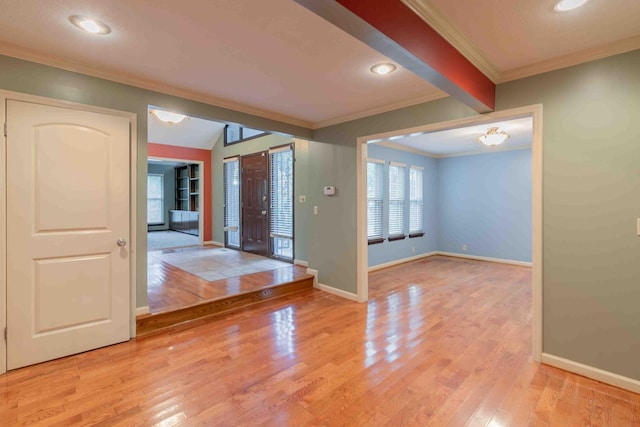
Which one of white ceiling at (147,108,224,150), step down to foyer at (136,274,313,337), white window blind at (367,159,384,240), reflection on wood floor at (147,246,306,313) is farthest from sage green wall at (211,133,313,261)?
white window blind at (367,159,384,240)

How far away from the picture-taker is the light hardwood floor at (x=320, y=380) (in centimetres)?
192

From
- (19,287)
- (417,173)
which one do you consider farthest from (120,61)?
(417,173)

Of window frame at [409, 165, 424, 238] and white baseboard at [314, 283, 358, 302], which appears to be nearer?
white baseboard at [314, 283, 358, 302]

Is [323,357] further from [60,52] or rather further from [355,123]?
[60,52]

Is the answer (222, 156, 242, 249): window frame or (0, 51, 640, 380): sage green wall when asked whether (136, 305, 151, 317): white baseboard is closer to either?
(0, 51, 640, 380): sage green wall

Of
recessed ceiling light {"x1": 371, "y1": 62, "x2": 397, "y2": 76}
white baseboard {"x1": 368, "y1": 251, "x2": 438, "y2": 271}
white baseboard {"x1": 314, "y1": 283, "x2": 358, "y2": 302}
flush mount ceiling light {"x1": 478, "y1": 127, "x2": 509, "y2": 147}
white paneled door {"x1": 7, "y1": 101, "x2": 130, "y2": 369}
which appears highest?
recessed ceiling light {"x1": 371, "y1": 62, "x2": 397, "y2": 76}

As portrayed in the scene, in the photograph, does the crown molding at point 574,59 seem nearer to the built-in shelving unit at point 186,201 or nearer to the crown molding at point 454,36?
the crown molding at point 454,36

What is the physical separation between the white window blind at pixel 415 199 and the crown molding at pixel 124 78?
157 inches

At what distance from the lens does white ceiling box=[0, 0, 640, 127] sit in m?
1.84

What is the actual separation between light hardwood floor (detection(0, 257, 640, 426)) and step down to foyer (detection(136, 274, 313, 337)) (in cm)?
12

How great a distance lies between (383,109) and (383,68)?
108 cm

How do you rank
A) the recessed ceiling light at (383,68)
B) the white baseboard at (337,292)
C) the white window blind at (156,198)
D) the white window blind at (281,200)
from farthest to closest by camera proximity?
1. the white window blind at (156,198)
2. the white window blind at (281,200)
3. the white baseboard at (337,292)
4. the recessed ceiling light at (383,68)

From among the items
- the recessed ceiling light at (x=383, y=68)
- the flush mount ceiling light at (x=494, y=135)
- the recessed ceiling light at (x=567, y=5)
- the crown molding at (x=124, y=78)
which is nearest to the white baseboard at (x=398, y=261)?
the flush mount ceiling light at (x=494, y=135)

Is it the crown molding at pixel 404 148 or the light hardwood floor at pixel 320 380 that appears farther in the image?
the crown molding at pixel 404 148
